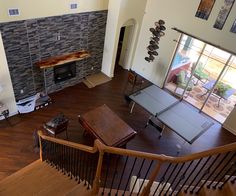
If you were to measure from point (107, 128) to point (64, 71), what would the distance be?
305cm

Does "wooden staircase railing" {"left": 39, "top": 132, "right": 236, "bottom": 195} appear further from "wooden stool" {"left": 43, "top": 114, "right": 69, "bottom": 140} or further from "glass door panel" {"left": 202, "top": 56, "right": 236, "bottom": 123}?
"glass door panel" {"left": 202, "top": 56, "right": 236, "bottom": 123}

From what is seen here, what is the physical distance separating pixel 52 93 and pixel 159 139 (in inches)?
157

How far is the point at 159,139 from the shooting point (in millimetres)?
6750

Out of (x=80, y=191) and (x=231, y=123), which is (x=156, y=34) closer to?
(x=231, y=123)

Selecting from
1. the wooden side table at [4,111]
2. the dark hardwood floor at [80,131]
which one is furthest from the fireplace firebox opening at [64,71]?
the wooden side table at [4,111]

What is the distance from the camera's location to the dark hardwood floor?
5.77 m

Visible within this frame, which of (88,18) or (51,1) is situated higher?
(51,1)

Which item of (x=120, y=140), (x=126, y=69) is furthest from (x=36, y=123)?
(x=126, y=69)

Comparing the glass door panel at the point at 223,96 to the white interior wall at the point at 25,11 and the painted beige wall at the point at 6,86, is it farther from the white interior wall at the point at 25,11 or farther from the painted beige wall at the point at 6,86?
the painted beige wall at the point at 6,86

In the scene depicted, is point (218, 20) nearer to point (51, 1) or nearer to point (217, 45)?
point (217, 45)

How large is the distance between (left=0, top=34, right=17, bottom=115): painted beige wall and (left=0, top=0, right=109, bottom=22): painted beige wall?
84cm

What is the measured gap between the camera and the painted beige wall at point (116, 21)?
751 centimetres

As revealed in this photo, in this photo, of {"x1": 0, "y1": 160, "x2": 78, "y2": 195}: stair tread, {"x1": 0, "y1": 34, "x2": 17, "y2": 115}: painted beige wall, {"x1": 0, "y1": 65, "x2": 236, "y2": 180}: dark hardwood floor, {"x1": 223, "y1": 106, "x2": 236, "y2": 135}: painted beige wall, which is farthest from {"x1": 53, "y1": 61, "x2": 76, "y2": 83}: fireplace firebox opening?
{"x1": 223, "y1": 106, "x2": 236, "y2": 135}: painted beige wall

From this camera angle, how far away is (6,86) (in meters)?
6.29
